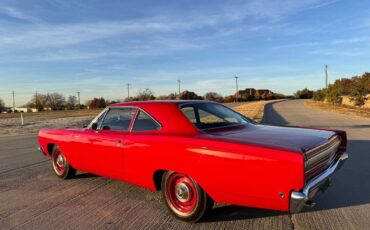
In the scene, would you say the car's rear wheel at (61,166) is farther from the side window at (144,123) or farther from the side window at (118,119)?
the side window at (144,123)

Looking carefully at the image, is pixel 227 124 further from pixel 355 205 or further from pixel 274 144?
pixel 355 205

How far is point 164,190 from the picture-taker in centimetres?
457

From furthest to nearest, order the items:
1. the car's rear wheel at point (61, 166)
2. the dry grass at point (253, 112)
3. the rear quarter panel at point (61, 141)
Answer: the dry grass at point (253, 112) < the car's rear wheel at point (61, 166) < the rear quarter panel at point (61, 141)

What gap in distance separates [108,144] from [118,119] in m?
0.46

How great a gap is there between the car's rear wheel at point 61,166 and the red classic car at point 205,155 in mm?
586

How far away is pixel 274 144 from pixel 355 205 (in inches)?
73.0

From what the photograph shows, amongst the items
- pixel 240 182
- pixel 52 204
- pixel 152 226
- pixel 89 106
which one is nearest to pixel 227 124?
pixel 240 182

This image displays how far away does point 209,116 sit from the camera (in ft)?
16.9

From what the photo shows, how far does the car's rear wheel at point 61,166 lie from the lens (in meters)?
6.50

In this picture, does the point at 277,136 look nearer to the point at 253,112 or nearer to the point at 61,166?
the point at 61,166

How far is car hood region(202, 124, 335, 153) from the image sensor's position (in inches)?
148

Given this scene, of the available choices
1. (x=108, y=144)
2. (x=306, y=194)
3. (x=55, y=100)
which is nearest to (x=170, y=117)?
(x=108, y=144)

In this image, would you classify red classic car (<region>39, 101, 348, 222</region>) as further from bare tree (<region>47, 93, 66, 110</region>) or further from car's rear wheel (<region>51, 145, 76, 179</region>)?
bare tree (<region>47, 93, 66, 110</region>)

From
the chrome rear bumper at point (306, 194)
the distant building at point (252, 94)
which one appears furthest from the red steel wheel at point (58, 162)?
the distant building at point (252, 94)
